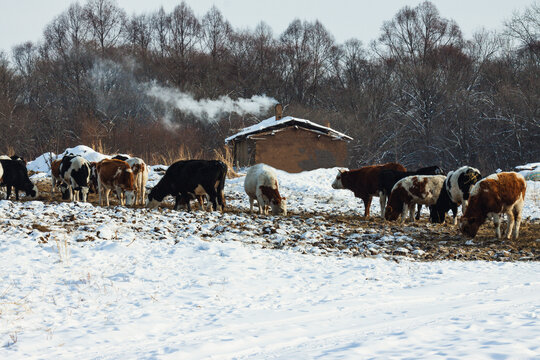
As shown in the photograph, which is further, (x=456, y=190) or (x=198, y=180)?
(x=198, y=180)

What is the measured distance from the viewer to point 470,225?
11.3 metres

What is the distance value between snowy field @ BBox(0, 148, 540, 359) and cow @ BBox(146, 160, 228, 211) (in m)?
3.63

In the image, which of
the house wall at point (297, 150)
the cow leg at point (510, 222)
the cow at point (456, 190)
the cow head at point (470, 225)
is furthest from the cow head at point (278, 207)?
the house wall at point (297, 150)

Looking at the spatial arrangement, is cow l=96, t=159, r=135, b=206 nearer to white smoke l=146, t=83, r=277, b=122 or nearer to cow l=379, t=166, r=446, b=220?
cow l=379, t=166, r=446, b=220

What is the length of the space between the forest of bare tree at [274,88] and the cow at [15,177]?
3094 cm

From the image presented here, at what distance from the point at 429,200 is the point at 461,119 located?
39083 mm

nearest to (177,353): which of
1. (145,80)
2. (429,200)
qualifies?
(429,200)

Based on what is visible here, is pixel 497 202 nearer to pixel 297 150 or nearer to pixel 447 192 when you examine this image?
pixel 447 192

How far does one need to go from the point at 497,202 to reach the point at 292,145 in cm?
2686

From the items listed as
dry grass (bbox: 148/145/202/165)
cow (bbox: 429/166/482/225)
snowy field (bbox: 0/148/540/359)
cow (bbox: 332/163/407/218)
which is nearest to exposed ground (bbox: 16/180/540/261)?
snowy field (bbox: 0/148/540/359)

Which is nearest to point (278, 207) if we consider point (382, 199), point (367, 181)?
point (382, 199)

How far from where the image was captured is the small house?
36812mm

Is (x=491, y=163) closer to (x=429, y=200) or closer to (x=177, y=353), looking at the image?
(x=429, y=200)

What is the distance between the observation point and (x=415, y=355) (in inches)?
161
